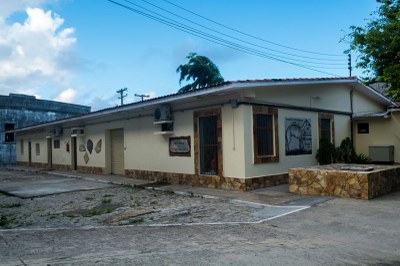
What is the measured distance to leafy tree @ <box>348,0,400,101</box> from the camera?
10078 millimetres

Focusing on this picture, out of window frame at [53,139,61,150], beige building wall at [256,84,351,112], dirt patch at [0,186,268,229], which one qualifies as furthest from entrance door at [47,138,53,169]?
beige building wall at [256,84,351,112]

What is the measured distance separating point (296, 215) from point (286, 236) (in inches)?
65.4

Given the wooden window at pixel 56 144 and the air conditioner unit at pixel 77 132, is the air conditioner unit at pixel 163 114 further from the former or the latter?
the wooden window at pixel 56 144

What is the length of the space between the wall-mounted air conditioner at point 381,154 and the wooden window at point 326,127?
6.76 feet

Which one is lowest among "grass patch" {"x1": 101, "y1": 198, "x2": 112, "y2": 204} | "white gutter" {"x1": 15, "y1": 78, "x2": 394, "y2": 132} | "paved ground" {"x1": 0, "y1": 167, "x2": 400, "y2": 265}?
"paved ground" {"x1": 0, "y1": 167, "x2": 400, "y2": 265}

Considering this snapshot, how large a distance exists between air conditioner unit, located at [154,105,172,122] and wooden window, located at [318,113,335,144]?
19.4ft

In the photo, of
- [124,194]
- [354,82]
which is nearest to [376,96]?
[354,82]

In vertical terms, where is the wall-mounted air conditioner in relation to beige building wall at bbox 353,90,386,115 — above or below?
below

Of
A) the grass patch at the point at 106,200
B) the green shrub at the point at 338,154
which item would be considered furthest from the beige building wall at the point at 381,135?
the grass patch at the point at 106,200

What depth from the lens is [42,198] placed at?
11.3 m

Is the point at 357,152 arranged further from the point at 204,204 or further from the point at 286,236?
the point at 286,236

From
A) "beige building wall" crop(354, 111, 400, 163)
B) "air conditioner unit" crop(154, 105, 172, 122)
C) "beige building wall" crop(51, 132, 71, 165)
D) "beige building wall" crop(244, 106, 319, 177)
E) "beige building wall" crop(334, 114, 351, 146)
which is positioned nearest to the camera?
"beige building wall" crop(244, 106, 319, 177)

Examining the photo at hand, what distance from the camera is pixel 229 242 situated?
19.7 feet

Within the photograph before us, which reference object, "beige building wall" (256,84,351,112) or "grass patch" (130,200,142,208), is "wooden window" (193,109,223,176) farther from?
"grass patch" (130,200,142,208)
